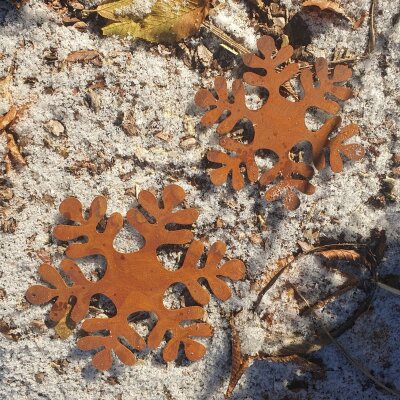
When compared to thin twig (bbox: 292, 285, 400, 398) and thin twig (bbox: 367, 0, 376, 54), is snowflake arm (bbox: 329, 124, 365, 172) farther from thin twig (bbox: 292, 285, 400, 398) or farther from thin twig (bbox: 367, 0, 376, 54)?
thin twig (bbox: 292, 285, 400, 398)

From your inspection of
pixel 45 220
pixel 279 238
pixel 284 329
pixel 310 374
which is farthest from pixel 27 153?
pixel 310 374

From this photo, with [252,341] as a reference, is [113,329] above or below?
below

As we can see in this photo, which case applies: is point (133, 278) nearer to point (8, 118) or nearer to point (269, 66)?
point (8, 118)

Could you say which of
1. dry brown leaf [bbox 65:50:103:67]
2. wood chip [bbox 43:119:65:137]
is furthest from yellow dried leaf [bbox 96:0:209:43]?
wood chip [bbox 43:119:65:137]

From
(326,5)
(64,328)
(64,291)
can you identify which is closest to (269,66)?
A: (326,5)

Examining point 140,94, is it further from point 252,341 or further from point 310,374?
point 310,374
